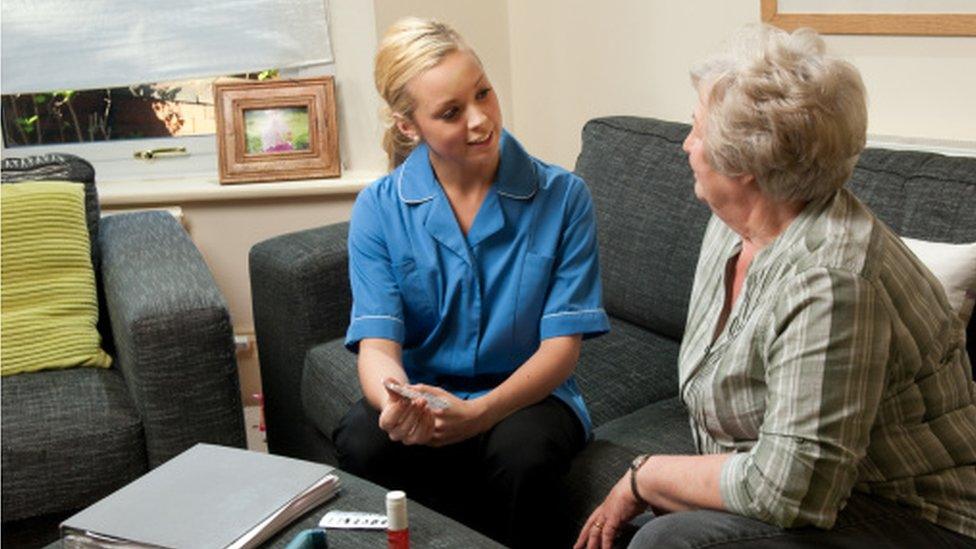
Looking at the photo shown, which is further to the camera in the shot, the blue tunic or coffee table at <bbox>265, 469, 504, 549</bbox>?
the blue tunic

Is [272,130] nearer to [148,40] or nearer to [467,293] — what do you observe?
[148,40]

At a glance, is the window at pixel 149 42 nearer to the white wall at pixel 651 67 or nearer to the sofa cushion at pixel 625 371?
the white wall at pixel 651 67

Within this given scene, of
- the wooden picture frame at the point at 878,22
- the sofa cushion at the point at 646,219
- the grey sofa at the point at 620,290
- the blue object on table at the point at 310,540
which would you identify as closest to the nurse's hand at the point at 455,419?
the grey sofa at the point at 620,290

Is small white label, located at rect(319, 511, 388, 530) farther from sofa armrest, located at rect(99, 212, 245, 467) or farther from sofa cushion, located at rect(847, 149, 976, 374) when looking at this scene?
sofa cushion, located at rect(847, 149, 976, 374)

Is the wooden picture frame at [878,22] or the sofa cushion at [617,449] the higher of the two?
the wooden picture frame at [878,22]

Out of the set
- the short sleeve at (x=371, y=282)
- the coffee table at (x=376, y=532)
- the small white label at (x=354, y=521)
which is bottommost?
the coffee table at (x=376, y=532)

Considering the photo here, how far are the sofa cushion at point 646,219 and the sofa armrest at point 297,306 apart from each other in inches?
21.3

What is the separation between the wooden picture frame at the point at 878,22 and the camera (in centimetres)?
245

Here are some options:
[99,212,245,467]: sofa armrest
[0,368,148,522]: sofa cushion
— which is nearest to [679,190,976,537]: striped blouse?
[99,212,245,467]: sofa armrest

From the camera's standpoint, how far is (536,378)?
206cm

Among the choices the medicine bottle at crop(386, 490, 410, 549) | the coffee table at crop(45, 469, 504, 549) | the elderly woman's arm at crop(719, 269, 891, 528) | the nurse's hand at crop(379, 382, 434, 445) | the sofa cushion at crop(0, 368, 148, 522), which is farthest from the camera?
the sofa cushion at crop(0, 368, 148, 522)

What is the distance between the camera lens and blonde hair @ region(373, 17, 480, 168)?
2.11 meters

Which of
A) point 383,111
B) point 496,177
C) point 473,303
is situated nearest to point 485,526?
point 473,303

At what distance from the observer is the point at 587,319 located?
6.95 ft
